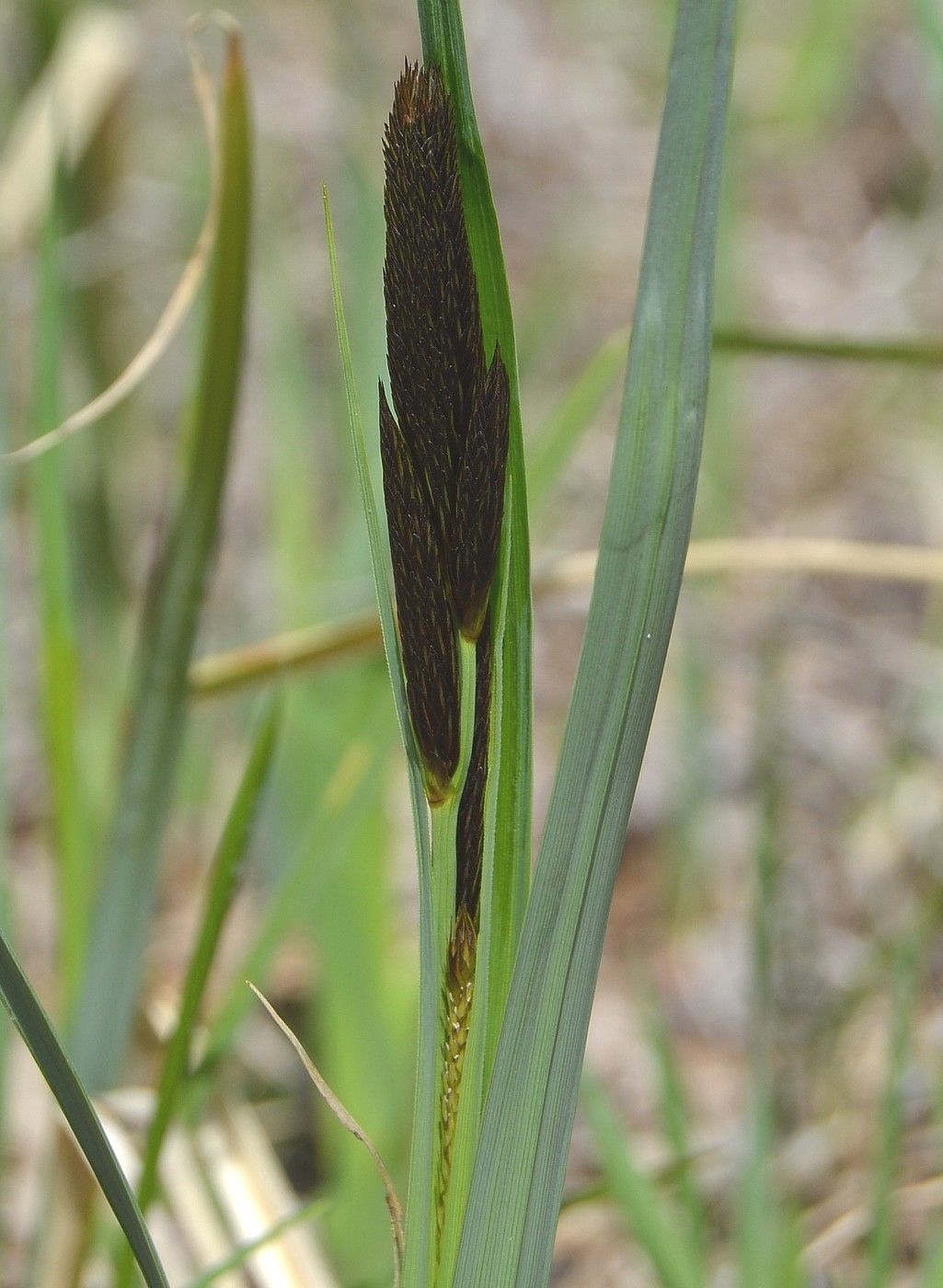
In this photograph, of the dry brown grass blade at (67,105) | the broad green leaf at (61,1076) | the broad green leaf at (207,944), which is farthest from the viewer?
the dry brown grass blade at (67,105)

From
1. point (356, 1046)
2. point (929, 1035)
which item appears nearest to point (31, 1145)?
point (356, 1046)

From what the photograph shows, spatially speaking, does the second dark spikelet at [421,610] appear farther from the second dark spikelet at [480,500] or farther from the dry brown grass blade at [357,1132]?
the dry brown grass blade at [357,1132]

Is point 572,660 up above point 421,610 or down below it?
below

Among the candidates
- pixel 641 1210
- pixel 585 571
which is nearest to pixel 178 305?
pixel 585 571

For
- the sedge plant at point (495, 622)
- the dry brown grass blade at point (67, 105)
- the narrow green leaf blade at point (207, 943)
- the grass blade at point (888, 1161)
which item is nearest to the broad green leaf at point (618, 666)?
the sedge plant at point (495, 622)

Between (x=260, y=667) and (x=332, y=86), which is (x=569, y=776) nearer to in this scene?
(x=260, y=667)

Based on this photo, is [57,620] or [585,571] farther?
[585,571]

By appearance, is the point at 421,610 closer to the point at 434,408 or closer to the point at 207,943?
the point at 434,408
